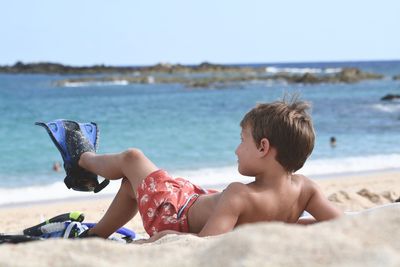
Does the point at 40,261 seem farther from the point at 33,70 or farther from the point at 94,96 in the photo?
the point at 33,70

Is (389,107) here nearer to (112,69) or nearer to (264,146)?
(264,146)

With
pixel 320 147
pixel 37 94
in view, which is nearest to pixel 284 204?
pixel 320 147

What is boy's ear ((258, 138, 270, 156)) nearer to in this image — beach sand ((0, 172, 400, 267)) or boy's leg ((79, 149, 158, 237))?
boy's leg ((79, 149, 158, 237))

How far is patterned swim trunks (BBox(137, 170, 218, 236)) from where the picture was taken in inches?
131

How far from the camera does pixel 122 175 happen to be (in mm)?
3580

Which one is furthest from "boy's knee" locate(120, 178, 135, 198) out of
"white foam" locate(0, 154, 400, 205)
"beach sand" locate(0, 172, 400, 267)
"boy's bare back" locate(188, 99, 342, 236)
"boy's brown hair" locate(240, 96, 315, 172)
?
"white foam" locate(0, 154, 400, 205)

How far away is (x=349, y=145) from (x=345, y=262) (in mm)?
14435

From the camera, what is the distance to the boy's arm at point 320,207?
332 centimetres

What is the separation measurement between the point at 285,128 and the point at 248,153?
0.69 ft

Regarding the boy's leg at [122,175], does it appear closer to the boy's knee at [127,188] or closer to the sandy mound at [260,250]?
the boy's knee at [127,188]

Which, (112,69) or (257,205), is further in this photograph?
(112,69)

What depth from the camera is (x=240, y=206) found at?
305cm

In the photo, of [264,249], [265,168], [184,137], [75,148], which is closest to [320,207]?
[265,168]

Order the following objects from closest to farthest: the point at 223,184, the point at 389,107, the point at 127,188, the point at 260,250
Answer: the point at 260,250, the point at 127,188, the point at 223,184, the point at 389,107
